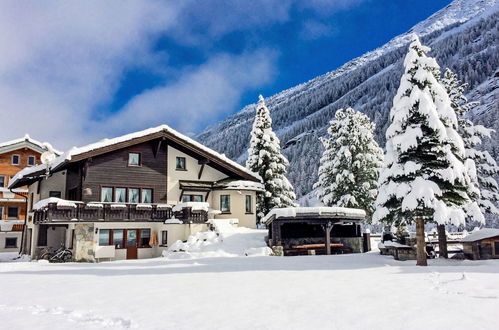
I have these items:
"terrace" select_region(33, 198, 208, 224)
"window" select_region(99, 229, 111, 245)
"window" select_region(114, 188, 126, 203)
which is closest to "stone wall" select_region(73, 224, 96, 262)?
"terrace" select_region(33, 198, 208, 224)

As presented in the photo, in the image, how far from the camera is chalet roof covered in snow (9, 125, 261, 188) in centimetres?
2494

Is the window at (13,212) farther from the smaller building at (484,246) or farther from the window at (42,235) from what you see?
the smaller building at (484,246)

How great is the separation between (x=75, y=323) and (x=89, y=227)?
17836 millimetres

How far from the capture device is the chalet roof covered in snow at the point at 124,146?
81.8ft

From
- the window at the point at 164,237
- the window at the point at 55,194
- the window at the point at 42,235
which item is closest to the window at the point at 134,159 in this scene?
the window at the point at 164,237

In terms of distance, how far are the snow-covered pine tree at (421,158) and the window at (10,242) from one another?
33979 mm

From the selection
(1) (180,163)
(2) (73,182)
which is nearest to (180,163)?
(1) (180,163)

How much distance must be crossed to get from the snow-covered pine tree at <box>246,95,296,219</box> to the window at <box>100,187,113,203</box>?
1287 centimetres

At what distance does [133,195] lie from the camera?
90.9ft

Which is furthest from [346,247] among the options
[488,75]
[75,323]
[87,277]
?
[488,75]

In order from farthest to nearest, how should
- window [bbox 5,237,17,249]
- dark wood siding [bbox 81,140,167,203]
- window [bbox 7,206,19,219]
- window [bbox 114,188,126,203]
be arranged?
A: window [bbox 7,206,19,219] → window [bbox 5,237,17,249] → window [bbox 114,188,126,203] → dark wood siding [bbox 81,140,167,203]

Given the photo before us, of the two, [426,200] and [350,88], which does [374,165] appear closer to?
[426,200]

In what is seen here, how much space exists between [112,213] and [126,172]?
11.9 feet

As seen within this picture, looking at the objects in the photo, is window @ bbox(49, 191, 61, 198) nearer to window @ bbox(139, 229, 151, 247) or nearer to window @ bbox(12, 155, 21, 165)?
window @ bbox(139, 229, 151, 247)
